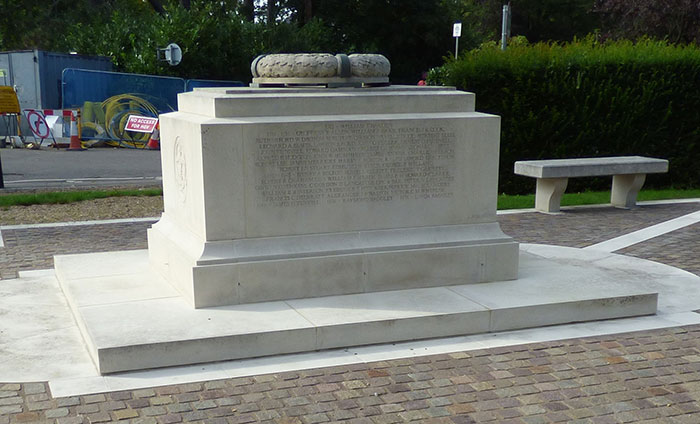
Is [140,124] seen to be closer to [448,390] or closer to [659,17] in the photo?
[659,17]

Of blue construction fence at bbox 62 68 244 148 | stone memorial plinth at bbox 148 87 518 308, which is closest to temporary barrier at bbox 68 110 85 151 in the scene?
blue construction fence at bbox 62 68 244 148

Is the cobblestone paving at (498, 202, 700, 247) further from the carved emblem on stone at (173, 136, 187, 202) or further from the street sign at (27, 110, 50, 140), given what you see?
the street sign at (27, 110, 50, 140)

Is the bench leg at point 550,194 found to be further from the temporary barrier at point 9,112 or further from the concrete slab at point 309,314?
the temporary barrier at point 9,112

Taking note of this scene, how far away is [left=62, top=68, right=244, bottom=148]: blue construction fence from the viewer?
21.8 metres

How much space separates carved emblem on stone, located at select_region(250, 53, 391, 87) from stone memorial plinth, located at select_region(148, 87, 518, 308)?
0.44ft

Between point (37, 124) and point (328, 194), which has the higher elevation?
point (328, 194)

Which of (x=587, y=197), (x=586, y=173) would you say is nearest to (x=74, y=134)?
(x=587, y=197)

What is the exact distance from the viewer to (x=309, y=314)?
5723mm

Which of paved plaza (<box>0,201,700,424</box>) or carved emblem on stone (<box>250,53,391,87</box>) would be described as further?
carved emblem on stone (<box>250,53,391,87</box>)

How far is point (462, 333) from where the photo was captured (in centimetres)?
580

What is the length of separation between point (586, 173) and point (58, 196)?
822 centimetres

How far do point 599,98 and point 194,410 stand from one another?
1144cm

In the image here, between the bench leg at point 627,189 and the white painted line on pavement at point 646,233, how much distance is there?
0.99 m

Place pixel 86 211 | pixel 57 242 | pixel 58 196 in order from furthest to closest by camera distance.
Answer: pixel 58 196 < pixel 86 211 < pixel 57 242
